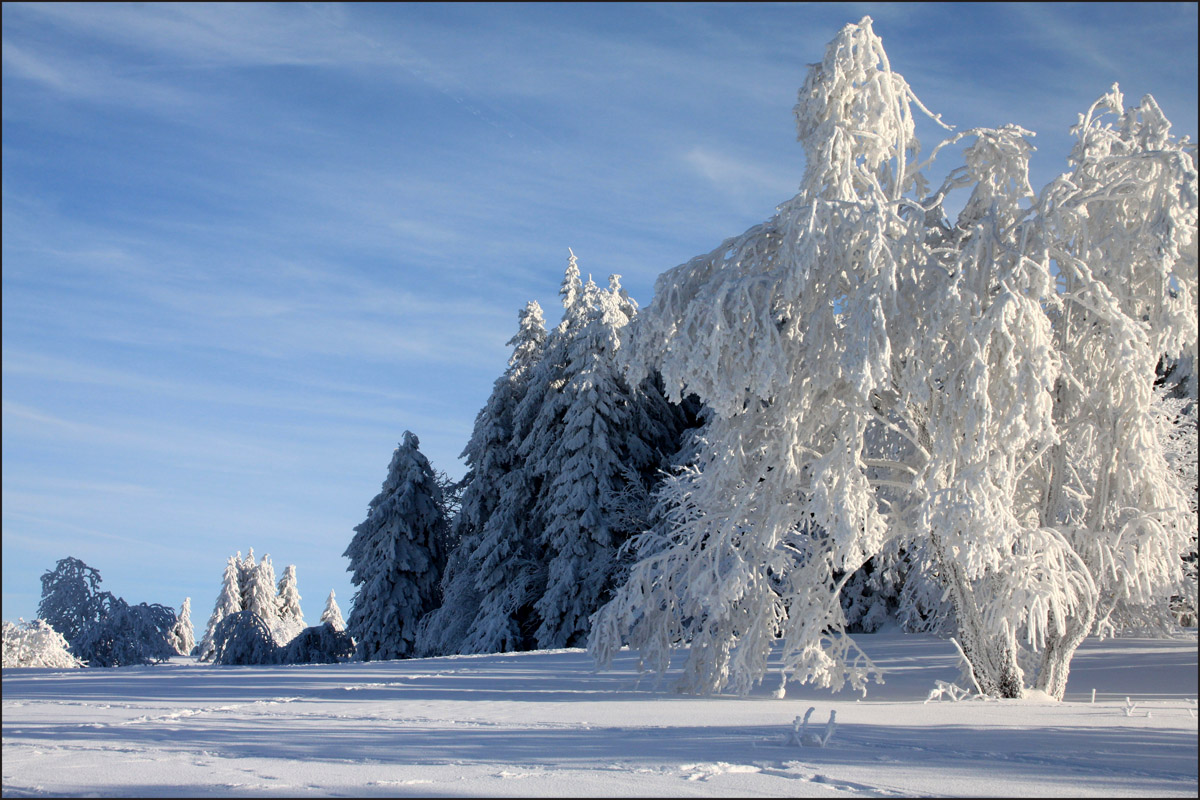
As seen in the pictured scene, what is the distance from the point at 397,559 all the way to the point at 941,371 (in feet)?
72.6

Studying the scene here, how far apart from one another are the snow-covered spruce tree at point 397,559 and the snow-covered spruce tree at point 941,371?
19.2m

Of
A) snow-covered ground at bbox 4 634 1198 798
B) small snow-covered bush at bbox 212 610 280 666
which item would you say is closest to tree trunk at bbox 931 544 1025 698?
snow-covered ground at bbox 4 634 1198 798

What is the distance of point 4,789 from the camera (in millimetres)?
4512

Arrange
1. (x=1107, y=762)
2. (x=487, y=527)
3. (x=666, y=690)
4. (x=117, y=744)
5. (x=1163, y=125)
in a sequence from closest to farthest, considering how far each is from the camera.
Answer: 1. (x=1107, y=762)
2. (x=117, y=744)
3. (x=1163, y=125)
4. (x=666, y=690)
5. (x=487, y=527)

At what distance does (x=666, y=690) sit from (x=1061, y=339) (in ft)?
19.5

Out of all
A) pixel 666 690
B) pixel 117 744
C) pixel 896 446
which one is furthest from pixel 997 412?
pixel 117 744

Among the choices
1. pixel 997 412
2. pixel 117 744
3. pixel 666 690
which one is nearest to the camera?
pixel 117 744

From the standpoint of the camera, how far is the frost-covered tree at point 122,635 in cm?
2525

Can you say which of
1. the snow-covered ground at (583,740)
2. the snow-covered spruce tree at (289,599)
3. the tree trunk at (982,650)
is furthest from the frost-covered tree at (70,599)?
the snow-covered spruce tree at (289,599)

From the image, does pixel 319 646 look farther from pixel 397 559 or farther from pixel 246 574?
pixel 246 574

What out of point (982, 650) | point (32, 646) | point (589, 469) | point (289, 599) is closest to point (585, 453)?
point (589, 469)

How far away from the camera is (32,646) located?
802 inches

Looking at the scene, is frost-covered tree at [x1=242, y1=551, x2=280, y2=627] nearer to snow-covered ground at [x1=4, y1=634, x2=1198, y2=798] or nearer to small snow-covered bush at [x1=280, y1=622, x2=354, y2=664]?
small snow-covered bush at [x1=280, y1=622, x2=354, y2=664]

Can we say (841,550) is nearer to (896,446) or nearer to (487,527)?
(896,446)
